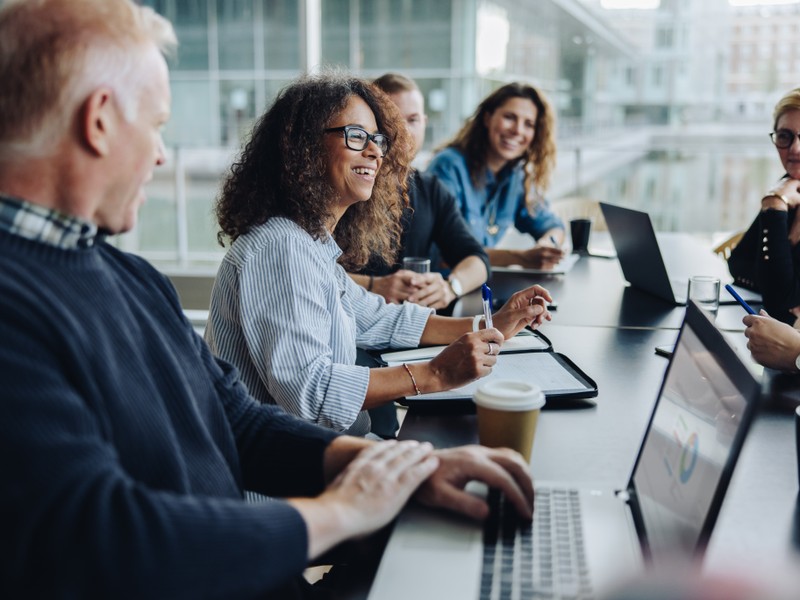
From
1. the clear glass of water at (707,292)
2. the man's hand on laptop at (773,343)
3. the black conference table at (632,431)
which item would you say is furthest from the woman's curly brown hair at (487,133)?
the man's hand on laptop at (773,343)

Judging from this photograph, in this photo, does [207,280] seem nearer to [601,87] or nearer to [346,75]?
[601,87]

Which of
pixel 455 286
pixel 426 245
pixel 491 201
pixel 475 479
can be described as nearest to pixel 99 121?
pixel 475 479

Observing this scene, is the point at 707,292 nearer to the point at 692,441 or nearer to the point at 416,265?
the point at 416,265

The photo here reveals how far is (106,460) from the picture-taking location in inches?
31.0

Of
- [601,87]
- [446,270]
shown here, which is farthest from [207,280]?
[601,87]

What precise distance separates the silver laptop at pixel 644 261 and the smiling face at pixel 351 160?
0.93 m

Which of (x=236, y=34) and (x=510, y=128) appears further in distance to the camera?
(x=236, y=34)

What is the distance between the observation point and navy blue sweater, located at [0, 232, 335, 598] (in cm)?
72

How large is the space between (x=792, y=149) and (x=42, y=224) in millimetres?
2316

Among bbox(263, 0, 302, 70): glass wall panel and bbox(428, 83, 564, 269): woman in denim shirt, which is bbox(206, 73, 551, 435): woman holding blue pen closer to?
bbox(428, 83, 564, 269): woman in denim shirt

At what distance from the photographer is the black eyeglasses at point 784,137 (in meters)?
2.52

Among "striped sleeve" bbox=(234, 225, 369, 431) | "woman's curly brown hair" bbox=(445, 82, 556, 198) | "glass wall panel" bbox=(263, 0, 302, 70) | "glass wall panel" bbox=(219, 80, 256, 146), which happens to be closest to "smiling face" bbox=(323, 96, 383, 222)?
A: "striped sleeve" bbox=(234, 225, 369, 431)

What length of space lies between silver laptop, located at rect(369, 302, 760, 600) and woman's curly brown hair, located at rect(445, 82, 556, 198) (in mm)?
2451

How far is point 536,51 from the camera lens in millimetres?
4781
